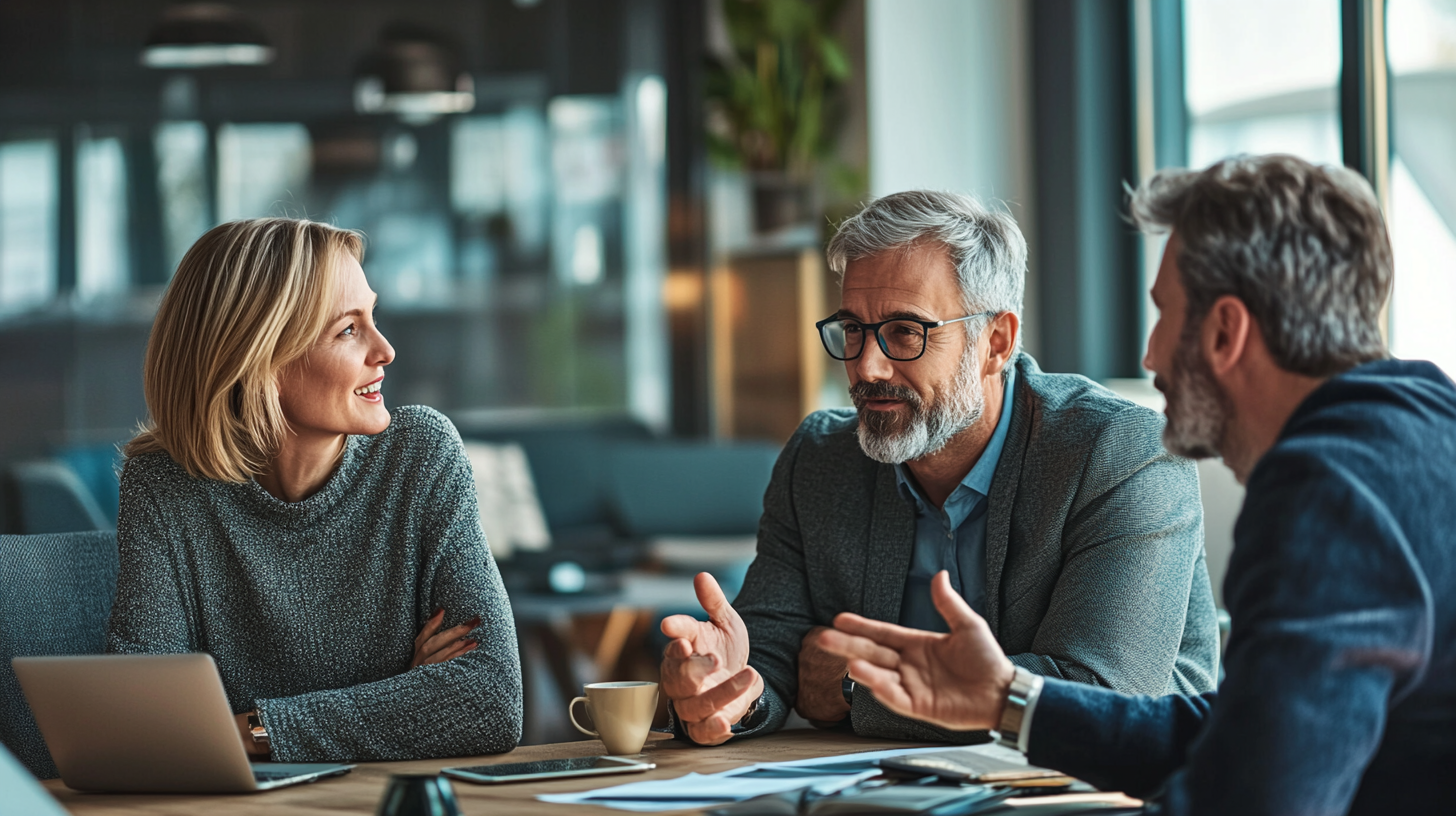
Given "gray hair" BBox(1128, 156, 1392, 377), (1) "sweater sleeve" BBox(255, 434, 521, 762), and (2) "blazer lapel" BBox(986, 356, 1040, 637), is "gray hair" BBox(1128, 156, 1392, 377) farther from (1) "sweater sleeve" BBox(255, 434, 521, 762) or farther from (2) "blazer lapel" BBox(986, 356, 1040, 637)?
(1) "sweater sleeve" BBox(255, 434, 521, 762)

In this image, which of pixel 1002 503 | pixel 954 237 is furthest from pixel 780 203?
pixel 1002 503

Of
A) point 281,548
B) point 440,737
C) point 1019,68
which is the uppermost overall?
point 1019,68

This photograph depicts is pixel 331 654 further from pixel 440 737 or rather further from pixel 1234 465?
pixel 1234 465

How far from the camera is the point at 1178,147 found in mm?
4031

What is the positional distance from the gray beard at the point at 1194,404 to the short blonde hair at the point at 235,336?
114 cm

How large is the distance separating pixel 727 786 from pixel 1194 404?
21.8 inches

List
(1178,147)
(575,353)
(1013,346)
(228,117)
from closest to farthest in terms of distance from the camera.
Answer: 1. (1013,346)
2. (1178,147)
3. (228,117)
4. (575,353)

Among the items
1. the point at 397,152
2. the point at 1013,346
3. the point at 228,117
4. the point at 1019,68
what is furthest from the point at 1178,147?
the point at 228,117

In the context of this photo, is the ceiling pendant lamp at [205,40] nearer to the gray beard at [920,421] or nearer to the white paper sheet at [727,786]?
the gray beard at [920,421]

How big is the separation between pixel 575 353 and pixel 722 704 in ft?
15.3

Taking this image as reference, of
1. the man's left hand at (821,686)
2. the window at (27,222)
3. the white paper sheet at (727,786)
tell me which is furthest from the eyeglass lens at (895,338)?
the window at (27,222)

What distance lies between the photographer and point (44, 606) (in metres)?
1.88

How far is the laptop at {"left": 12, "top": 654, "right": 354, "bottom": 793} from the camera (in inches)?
51.9

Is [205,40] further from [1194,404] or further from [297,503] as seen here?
[1194,404]
